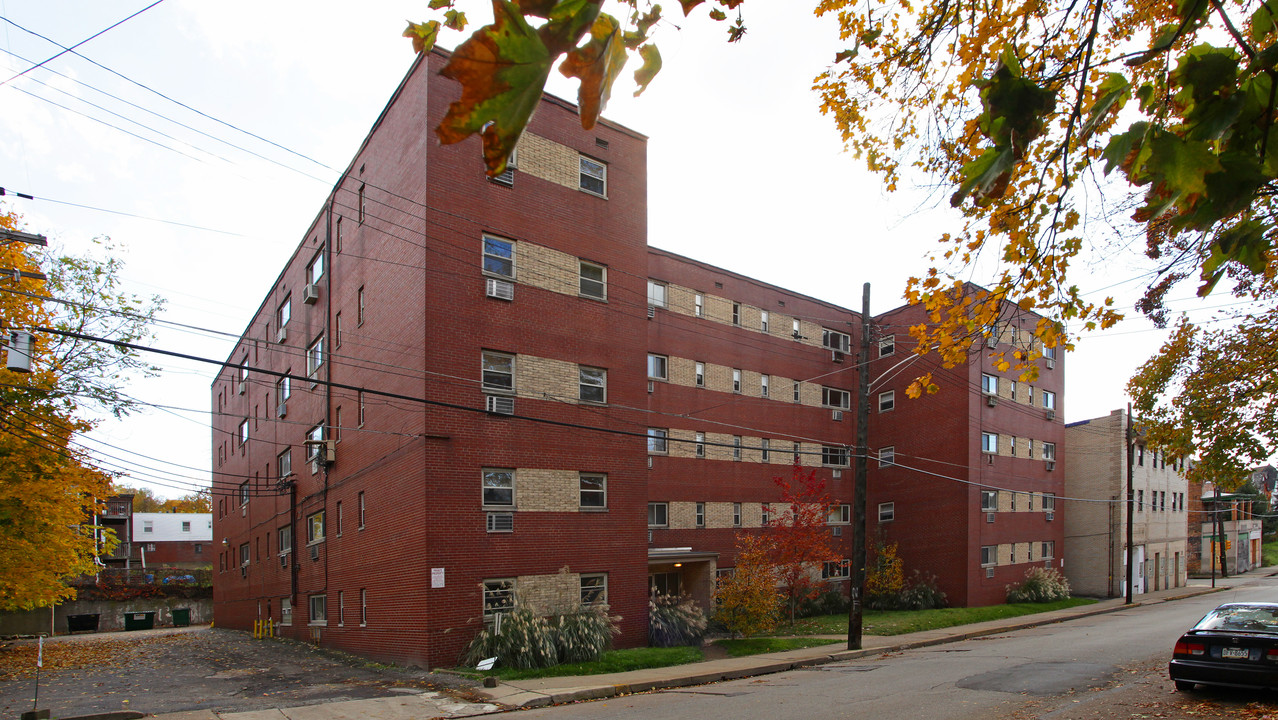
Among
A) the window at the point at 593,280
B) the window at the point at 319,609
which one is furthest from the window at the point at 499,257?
the window at the point at 319,609

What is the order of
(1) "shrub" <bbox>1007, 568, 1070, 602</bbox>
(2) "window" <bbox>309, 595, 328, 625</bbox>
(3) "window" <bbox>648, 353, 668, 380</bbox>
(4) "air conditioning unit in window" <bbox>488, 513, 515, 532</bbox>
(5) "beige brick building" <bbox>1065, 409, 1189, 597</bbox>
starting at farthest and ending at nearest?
(5) "beige brick building" <bbox>1065, 409, 1189, 597</bbox> → (1) "shrub" <bbox>1007, 568, 1070, 602</bbox> → (3) "window" <bbox>648, 353, 668, 380</bbox> → (2) "window" <bbox>309, 595, 328, 625</bbox> → (4) "air conditioning unit in window" <bbox>488, 513, 515, 532</bbox>

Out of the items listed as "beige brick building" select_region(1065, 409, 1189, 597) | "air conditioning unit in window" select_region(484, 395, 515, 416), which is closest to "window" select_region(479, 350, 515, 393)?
"air conditioning unit in window" select_region(484, 395, 515, 416)

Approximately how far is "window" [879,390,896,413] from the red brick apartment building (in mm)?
9292

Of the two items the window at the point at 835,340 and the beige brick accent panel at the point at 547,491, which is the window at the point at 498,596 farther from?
the window at the point at 835,340

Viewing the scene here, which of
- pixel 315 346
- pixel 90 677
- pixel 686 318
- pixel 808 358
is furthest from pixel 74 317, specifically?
pixel 808 358

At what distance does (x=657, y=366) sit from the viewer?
32.3 meters

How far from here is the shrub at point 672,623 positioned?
2297 centimetres

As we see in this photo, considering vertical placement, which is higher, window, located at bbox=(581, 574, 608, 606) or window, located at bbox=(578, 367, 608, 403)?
window, located at bbox=(578, 367, 608, 403)

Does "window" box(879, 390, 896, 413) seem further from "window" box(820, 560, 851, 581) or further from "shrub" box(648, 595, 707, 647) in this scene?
"shrub" box(648, 595, 707, 647)

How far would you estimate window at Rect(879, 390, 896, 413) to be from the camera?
40.3 meters

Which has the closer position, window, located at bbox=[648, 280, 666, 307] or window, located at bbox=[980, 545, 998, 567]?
window, located at bbox=[648, 280, 666, 307]

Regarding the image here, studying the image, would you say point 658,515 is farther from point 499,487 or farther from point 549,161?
point 549,161

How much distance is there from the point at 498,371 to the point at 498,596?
5.57 metres

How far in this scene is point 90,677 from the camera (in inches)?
805
